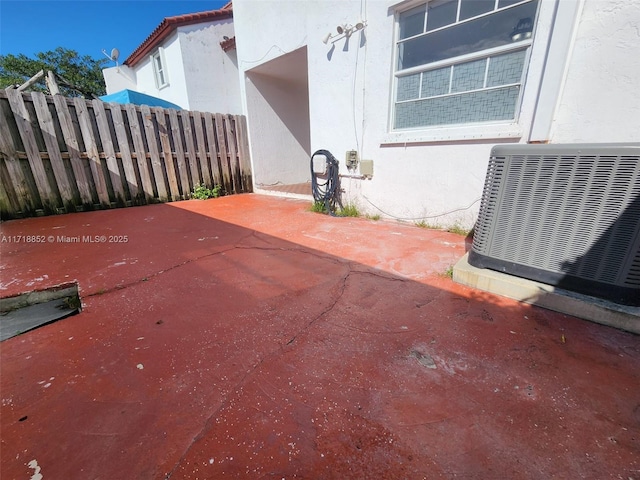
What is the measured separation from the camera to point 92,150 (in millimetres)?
4535

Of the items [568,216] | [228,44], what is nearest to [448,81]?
[568,216]

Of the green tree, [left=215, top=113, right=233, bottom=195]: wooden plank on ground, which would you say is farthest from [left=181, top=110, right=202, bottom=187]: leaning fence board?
the green tree

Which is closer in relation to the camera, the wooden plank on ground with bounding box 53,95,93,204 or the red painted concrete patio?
the red painted concrete patio

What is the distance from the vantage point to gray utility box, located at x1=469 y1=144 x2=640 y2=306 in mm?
1457

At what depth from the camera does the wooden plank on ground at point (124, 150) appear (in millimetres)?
4715

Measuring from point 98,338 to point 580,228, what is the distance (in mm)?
2915

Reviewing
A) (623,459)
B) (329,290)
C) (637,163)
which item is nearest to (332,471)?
(623,459)

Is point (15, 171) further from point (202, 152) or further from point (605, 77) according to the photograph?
point (605, 77)

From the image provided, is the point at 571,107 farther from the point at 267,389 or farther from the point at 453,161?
the point at 267,389

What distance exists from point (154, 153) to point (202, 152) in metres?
0.95

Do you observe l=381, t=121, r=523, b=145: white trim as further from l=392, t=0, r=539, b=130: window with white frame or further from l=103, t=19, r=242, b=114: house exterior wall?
l=103, t=19, r=242, b=114: house exterior wall

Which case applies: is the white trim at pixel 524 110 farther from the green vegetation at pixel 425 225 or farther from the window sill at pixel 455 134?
the green vegetation at pixel 425 225

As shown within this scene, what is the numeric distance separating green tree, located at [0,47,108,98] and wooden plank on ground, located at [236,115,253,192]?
1673 cm

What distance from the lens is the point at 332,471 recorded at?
35.1 inches
